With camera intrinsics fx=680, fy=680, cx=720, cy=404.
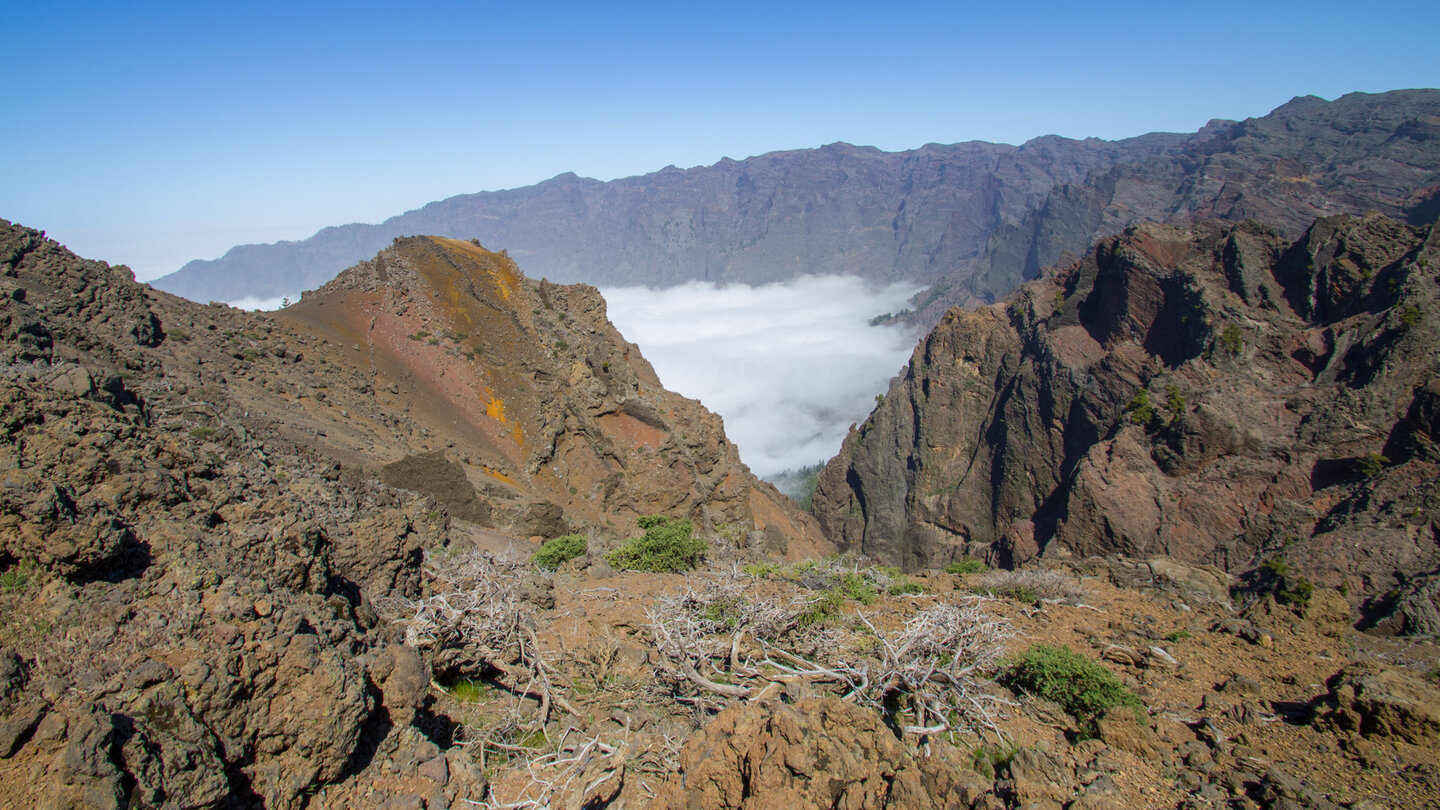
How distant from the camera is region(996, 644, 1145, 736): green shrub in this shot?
665cm

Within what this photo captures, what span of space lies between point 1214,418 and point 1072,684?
3003cm

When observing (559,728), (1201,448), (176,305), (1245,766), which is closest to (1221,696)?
(1245,766)

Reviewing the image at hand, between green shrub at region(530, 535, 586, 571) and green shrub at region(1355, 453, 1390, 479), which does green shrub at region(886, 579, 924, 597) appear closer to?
green shrub at region(530, 535, 586, 571)

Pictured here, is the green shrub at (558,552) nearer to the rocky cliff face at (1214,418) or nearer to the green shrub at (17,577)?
the green shrub at (17,577)

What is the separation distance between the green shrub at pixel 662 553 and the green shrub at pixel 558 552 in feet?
2.33

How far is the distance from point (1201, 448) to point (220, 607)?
119 ft

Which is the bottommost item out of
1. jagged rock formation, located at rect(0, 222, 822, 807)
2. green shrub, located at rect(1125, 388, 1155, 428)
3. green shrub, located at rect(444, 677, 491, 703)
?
green shrub, located at rect(1125, 388, 1155, 428)

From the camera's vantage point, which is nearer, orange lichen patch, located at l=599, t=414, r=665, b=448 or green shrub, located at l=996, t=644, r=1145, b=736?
green shrub, located at l=996, t=644, r=1145, b=736

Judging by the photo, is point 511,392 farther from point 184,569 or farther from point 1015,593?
point 184,569

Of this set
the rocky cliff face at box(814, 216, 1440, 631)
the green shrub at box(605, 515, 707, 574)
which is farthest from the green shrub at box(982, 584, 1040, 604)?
the rocky cliff face at box(814, 216, 1440, 631)

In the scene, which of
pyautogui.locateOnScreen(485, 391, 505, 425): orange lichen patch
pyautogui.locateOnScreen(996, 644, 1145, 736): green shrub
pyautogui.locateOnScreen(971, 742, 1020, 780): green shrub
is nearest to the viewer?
pyautogui.locateOnScreen(971, 742, 1020, 780): green shrub

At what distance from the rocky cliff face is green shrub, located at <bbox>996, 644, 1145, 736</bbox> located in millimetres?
16671

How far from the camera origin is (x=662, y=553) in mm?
12586

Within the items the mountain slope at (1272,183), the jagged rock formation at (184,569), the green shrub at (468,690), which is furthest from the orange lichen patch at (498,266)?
the mountain slope at (1272,183)
